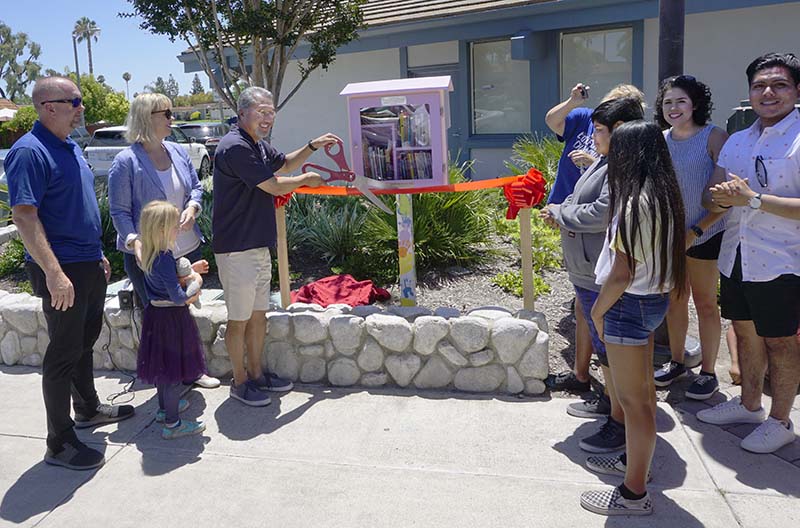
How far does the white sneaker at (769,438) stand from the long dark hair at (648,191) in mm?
1315

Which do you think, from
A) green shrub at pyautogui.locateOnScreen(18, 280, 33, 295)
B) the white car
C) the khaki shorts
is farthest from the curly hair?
the white car

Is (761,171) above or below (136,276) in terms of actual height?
above

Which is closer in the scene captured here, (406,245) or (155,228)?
(155,228)

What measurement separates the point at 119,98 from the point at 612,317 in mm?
38295

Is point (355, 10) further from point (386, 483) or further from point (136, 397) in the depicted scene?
point (386, 483)

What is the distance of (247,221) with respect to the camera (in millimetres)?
4137

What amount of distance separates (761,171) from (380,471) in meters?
→ 2.39

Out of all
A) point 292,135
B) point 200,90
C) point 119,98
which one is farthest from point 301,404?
point 200,90

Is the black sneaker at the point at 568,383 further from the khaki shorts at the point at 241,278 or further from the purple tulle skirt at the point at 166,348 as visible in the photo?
the purple tulle skirt at the point at 166,348

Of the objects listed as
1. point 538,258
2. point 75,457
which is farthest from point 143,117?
point 538,258

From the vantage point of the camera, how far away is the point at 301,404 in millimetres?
4344

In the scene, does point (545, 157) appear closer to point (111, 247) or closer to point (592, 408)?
point (592, 408)

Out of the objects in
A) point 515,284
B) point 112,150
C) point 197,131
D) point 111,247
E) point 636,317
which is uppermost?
point 197,131

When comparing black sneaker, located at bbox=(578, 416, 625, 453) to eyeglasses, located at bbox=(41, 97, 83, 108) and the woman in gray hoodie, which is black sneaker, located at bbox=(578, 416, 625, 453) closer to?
the woman in gray hoodie
